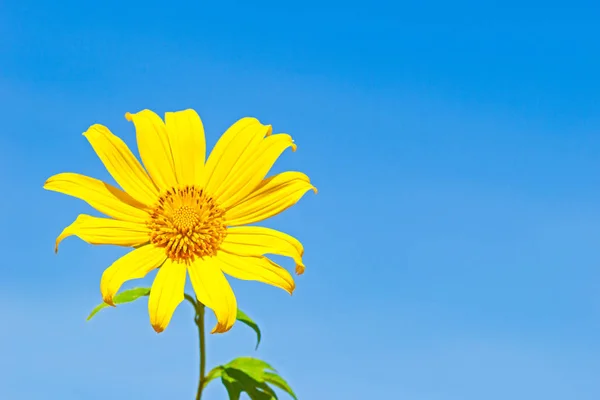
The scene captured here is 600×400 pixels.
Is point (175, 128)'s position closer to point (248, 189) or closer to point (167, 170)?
point (167, 170)

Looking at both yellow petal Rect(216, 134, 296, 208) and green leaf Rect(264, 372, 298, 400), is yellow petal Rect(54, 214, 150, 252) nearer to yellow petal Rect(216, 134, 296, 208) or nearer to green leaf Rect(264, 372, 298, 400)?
yellow petal Rect(216, 134, 296, 208)

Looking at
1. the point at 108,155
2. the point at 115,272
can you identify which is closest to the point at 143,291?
the point at 115,272

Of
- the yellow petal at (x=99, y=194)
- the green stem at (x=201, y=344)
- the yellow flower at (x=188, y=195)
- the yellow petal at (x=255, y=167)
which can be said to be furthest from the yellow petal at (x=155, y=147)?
the green stem at (x=201, y=344)

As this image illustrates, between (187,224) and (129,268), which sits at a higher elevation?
(187,224)

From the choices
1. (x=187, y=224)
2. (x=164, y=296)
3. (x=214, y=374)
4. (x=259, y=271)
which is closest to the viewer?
(x=164, y=296)

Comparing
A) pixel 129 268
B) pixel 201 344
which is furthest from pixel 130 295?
pixel 201 344

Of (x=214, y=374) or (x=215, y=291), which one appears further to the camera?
(x=214, y=374)

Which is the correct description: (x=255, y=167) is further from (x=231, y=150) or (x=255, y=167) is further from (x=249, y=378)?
(x=249, y=378)
